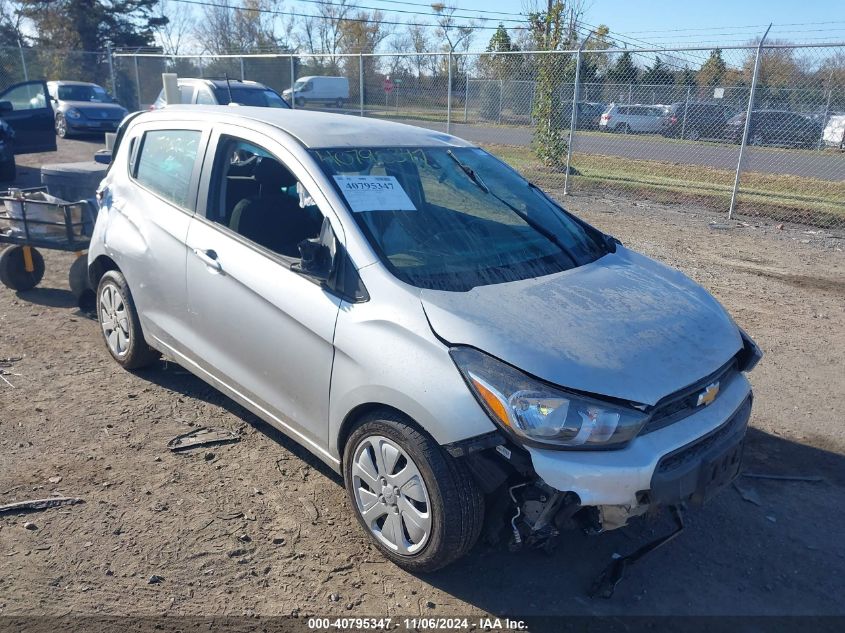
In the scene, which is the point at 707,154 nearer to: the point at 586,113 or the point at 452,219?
the point at 586,113

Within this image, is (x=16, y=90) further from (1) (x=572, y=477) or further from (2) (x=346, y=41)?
(2) (x=346, y=41)

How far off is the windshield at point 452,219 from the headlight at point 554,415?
0.66m

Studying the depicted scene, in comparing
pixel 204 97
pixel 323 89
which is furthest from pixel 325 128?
pixel 323 89

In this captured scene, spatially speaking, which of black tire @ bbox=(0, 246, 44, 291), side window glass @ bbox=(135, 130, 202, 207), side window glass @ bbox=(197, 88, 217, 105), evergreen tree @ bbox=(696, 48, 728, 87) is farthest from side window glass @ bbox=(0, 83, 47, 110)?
evergreen tree @ bbox=(696, 48, 728, 87)

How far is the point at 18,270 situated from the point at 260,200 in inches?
152

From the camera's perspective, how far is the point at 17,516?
339 cm

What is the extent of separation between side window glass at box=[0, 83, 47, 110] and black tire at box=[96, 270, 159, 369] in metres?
10.3

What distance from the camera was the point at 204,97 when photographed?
1402 centimetres

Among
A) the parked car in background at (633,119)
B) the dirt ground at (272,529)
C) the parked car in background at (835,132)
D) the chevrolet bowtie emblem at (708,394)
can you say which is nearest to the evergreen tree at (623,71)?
the parked car in background at (633,119)

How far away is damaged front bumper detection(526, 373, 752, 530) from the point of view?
2564 millimetres

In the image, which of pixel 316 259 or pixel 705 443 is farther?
pixel 316 259

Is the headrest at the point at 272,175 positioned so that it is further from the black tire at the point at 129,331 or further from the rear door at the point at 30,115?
the rear door at the point at 30,115

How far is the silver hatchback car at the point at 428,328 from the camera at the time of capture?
104 inches

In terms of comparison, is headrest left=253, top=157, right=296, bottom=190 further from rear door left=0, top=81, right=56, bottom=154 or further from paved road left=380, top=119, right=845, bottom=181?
paved road left=380, top=119, right=845, bottom=181
